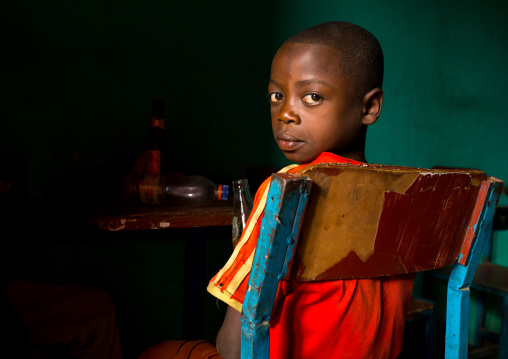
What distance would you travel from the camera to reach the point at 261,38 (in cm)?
162

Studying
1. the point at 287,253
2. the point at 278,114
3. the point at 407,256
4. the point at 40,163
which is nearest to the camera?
the point at 287,253

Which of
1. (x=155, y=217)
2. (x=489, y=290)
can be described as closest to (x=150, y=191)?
(x=155, y=217)

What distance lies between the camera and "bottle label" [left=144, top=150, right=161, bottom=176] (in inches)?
46.2

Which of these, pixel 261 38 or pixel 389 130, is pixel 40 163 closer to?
pixel 261 38

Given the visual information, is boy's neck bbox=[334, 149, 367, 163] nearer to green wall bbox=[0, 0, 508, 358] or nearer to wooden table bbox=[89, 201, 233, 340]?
wooden table bbox=[89, 201, 233, 340]

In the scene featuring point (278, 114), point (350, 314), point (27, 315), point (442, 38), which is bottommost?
point (27, 315)

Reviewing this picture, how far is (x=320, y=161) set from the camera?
22.9 inches

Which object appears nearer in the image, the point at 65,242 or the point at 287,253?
the point at 287,253

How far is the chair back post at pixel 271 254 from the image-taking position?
39cm

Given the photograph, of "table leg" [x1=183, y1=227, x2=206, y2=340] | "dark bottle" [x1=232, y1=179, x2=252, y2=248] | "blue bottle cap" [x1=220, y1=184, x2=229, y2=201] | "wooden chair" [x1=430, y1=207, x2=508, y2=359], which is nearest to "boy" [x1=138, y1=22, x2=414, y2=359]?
"dark bottle" [x1=232, y1=179, x2=252, y2=248]

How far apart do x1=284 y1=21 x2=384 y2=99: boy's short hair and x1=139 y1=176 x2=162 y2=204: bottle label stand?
0.52m

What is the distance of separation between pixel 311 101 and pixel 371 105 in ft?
0.46

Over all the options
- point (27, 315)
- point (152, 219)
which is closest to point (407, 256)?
point (152, 219)

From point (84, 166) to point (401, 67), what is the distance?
1.50 m
